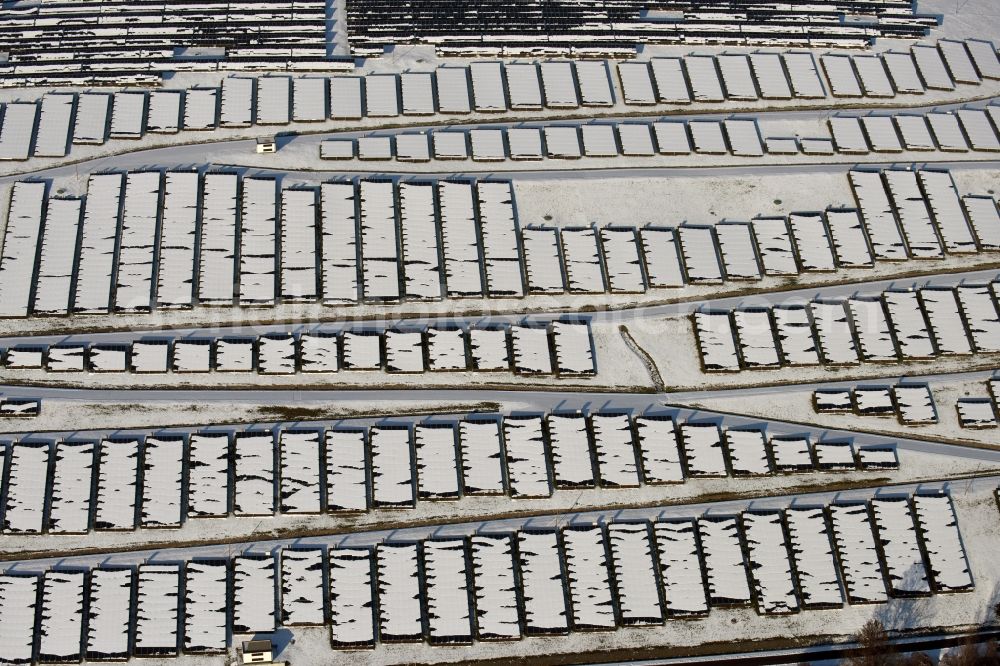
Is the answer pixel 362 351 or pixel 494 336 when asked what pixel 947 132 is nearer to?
pixel 494 336

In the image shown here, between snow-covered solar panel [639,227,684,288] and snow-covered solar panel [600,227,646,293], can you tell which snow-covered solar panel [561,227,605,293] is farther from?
snow-covered solar panel [639,227,684,288]

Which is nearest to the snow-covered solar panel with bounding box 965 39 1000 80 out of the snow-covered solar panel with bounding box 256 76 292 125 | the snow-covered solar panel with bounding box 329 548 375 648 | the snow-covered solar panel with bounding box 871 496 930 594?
the snow-covered solar panel with bounding box 871 496 930 594

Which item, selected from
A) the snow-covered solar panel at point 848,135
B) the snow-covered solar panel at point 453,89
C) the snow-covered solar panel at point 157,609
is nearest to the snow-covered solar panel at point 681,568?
the snow-covered solar panel at point 157,609

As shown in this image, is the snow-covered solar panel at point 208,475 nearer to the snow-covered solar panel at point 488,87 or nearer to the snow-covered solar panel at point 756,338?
the snow-covered solar panel at point 488,87

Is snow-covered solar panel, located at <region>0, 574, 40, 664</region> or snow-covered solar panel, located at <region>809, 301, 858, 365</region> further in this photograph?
snow-covered solar panel, located at <region>809, 301, 858, 365</region>

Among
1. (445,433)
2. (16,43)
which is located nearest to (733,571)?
(445,433)
